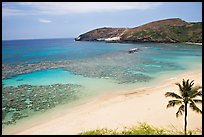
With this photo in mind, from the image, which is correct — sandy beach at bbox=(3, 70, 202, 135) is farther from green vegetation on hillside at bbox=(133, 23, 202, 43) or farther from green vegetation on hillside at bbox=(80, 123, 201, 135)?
green vegetation on hillside at bbox=(133, 23, 202, 43)

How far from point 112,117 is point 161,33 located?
10823 centimetres

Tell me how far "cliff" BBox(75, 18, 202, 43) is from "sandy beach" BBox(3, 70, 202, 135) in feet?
299

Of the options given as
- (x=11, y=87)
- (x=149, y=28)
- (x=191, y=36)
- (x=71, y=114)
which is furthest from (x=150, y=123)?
(x=149, y=28)

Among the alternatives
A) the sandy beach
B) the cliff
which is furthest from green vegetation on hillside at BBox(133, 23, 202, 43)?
the sandy beach

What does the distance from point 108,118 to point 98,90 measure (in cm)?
1022

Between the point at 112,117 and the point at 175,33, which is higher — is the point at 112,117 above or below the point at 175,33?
below

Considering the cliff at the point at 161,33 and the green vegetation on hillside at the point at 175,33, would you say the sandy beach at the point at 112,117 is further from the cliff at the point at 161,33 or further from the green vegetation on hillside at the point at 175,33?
the green vegetation on hillside at the point at 175,33

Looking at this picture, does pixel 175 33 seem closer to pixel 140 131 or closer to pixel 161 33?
pixel 161 33

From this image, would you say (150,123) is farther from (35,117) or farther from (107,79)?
(107,79)

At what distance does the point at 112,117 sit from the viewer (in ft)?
68.3

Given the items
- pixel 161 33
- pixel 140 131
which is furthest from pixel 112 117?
pixel 161 33

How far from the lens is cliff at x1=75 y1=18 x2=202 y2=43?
116938 millimetres

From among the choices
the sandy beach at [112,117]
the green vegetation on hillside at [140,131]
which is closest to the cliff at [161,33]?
the sandy beach at [112,117]

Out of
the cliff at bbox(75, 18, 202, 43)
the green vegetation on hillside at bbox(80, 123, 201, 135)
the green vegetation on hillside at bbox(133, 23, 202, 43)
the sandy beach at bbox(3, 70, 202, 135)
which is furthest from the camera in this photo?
the cliff at bbox(75, 18, 202, 43)
